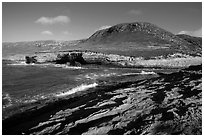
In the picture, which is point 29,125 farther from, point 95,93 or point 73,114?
point 95,93

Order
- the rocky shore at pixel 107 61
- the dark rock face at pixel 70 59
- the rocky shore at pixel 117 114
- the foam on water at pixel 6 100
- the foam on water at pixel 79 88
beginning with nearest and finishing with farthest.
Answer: the rocky shore at pixel 117 114
the foam on water at pixel 6 100
the foam on water at pixel 79 88
the rocky shore at pixel 107 61
the dark rock face at pixel 70 59

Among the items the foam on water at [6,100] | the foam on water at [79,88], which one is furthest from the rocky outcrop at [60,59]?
the foam on water at [6,100]

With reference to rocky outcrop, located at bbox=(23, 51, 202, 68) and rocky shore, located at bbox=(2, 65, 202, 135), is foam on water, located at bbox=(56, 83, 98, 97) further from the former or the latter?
rocky outcrop, located at bbox=(23, 51, 202, 68)

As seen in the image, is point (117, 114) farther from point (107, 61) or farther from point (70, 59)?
point (70, 59)

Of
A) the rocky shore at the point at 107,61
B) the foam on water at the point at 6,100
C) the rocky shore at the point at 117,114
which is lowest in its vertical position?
the rocky shore at the point at 117,114

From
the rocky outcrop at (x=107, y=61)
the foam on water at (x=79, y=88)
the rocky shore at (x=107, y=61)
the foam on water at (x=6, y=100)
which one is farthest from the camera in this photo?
the rocky outcrop at (x=107, y=61)

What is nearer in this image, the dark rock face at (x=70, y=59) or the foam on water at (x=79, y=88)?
the foam on water at (x=79, y=88)

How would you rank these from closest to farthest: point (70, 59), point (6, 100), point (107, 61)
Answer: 1. point (6, 100)
2. point (107, 61)
3. point (70, 59)

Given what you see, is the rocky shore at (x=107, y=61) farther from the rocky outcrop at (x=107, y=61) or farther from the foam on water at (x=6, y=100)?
the foam on water at (x=6, y=100)

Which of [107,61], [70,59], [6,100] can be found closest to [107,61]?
[107,61]
